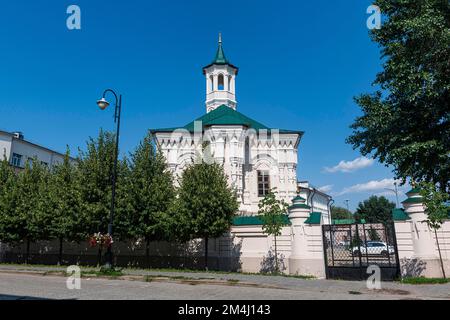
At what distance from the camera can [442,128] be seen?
16.1 meters

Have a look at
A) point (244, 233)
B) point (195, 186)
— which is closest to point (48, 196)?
point (195, 186)

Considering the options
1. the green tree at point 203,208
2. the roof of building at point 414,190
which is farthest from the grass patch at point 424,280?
the green tree at point 203,208

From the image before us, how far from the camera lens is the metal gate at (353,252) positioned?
1462cm

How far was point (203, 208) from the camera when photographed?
17641mm

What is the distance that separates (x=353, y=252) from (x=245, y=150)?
16.2 metres

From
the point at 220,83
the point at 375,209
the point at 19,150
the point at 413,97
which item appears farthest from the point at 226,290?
the point at 375,209

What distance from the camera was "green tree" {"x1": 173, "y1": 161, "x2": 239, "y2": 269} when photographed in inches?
693

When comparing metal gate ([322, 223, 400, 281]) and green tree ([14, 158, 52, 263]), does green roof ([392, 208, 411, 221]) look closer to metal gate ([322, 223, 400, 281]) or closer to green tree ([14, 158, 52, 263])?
metal gate ([322, 223, 400, 281])

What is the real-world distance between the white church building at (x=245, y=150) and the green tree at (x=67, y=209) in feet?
32.2

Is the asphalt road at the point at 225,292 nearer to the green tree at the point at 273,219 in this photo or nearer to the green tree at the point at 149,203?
the green tree at the point at 273,219

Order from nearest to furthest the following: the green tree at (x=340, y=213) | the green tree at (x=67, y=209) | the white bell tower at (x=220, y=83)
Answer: the green tree at (x=67, y=209)
the white bell tower at (x=220, y=83)
the green tree at (x=340, y=213)

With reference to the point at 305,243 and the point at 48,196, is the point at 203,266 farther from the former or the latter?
the point at 48,196
